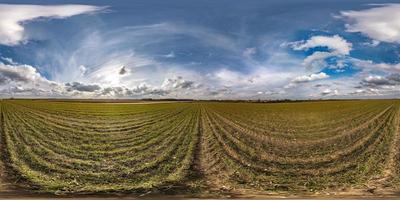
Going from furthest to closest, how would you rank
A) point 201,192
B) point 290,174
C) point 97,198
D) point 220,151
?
1. point 220,151
2. point 290,174
3. point 201,192
4. point 97,198

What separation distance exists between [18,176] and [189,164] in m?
5.79

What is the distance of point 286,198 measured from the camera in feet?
40.6

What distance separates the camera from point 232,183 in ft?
47.9

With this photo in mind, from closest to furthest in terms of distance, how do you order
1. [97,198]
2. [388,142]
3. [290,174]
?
[97,198] < [290,174] < [388,142]

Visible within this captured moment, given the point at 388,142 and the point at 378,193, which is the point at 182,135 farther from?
the point at 378,193

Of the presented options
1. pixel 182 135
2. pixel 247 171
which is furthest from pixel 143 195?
pixel 182 135

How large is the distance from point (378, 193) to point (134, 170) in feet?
25.2

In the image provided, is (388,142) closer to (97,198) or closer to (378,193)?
(378,193)

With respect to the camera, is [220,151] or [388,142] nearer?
[220,151]

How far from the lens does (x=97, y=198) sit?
483 inches

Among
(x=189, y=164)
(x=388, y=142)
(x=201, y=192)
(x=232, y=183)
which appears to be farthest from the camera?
(x=388, y=142)

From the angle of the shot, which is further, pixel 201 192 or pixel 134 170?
pixel 134 170

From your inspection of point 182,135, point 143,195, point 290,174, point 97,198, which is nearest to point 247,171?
point 290,174

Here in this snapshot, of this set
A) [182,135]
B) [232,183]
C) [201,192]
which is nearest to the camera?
[201,192]
